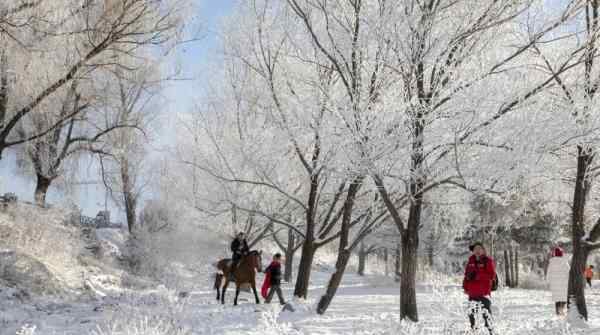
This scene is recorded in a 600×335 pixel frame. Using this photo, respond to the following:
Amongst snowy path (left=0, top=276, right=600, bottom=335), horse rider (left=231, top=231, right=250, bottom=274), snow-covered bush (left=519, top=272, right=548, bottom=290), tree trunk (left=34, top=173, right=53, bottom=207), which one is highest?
tree trunk (left=34, top=173, right=53, bottom=207)

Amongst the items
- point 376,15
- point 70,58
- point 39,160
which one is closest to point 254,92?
point 70,58

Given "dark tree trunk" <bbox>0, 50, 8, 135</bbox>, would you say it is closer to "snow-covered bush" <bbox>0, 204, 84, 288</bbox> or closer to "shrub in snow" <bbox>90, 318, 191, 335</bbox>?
"snow-covered bush" <bbox>0, 204, 84, 288</bbox>

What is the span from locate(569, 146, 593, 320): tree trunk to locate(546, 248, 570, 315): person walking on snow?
508 mm

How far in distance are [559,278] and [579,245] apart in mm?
1038

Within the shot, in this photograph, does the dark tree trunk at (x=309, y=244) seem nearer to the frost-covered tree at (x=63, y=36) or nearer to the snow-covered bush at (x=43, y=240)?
the frost-covered tree at (x=63, y=36)

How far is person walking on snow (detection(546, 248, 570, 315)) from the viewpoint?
1067 centimetres

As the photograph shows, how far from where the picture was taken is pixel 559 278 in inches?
424

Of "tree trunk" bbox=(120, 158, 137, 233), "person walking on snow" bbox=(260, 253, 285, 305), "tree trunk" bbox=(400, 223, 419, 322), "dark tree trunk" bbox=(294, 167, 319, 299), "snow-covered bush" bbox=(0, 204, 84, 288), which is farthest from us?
"tree trunk" bbox=(120, 158, 137, 233)

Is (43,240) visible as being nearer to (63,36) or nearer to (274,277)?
(63,36)

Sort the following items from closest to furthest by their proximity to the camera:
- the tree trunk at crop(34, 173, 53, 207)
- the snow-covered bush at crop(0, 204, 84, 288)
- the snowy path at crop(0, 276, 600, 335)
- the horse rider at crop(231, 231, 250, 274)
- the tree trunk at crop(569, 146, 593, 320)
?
1. the snowy path at crop(0, 276, 600, 335)
2. the tree trunk at crop(569, 146, 593, 320)
3. the horse rider at crop(231, 231, 250, 274)
4. the snow-covered bush at crop(0, 204, 84, 288)
5. the tree trunk at crop(34, 173, 53, 207)

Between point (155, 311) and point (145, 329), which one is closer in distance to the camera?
point (145, 329)

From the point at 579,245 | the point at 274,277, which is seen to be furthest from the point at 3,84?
the point at 579,245

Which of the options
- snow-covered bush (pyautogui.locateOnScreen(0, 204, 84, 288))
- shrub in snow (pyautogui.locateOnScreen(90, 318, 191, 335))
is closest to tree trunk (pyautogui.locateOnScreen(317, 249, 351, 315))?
shrub in snow (pyautogui.locateOnScreen(90, 318, 191, 335))

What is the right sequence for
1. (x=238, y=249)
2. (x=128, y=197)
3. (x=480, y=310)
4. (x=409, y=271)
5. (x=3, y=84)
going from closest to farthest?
(x=480, y=310), (x=409, y=271), (x=238, y=249), (x=3, y=84), (x=128, y=197)
